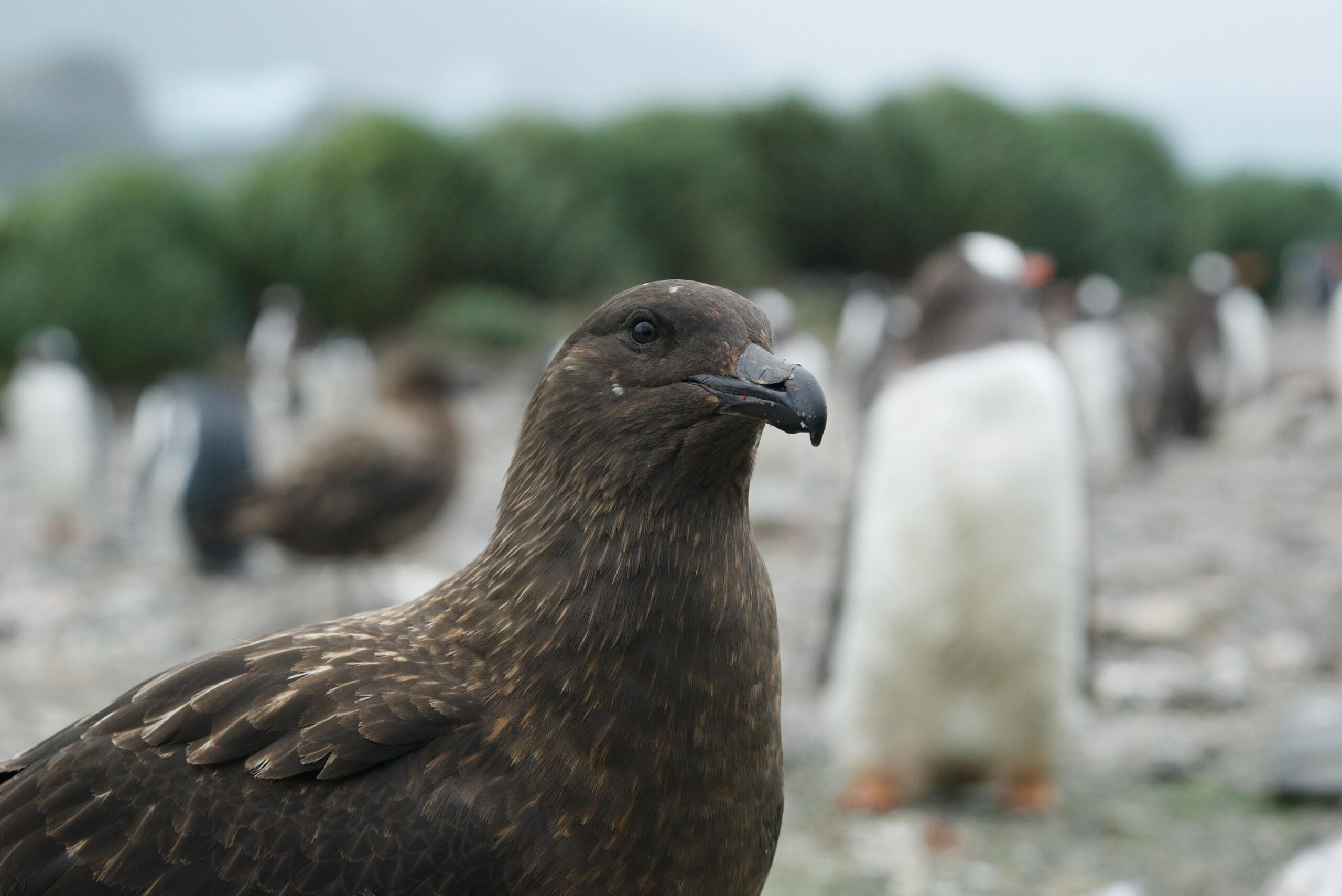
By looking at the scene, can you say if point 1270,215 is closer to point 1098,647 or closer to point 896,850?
point 1098,647

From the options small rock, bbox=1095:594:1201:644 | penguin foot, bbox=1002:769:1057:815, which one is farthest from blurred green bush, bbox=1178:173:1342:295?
penguin foot, bbox=1002:769:1057:815

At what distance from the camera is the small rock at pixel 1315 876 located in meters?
3.52

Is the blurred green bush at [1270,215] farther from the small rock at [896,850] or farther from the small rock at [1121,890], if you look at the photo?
the small rock at [1121,890]

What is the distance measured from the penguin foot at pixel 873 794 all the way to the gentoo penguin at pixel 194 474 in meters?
5.06

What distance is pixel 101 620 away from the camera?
317 inches

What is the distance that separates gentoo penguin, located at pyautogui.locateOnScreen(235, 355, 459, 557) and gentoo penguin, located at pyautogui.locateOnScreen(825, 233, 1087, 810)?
3.62 metres

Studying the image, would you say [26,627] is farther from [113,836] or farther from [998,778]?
[113,836]

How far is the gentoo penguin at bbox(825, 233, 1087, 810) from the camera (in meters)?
4.73

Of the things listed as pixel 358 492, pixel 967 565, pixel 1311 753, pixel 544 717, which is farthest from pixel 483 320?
pixel 544 717

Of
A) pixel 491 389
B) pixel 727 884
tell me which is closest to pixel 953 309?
pixel 727 884

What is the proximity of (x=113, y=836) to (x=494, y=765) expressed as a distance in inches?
23.0

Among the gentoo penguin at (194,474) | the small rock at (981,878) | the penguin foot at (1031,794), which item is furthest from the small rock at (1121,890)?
the gentoo penguin at (194,474)

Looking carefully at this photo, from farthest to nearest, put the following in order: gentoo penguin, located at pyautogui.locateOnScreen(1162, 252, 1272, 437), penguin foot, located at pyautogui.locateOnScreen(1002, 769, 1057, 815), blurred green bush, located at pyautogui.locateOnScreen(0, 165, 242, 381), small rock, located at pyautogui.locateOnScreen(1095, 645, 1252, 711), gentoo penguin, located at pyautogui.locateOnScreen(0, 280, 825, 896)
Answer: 1. blurred green bush, located at pyautogui.locateOnScreen(0, 165, 242, 381)
2. gentoo penguin, located at pyautogui.locateOnScreen(1162, 252, 1272, 437)
3. small rock, located at pyautogui.locateOnScreen(1095, 645, 1252, 711)
4. penguin foot, located at pyautogui.locateOnScreen(1002, 769, 1057, 815)
5. gentoo penguin, located at pyautogui.locateOnScreen(0, 280, 825, 896)

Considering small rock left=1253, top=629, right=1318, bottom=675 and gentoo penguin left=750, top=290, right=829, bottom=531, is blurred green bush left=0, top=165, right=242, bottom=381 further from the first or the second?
small rock left=1253, top=629, right=1318, bottom=675
